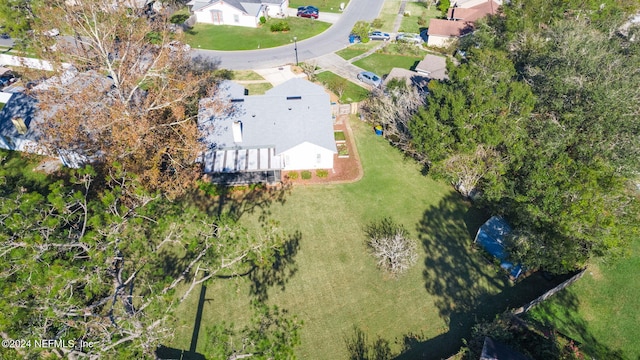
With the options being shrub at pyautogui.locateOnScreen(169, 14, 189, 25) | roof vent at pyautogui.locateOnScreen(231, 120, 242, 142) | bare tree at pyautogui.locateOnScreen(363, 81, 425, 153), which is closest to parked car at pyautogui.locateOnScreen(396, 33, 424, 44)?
bare tree at pyautogui.locateOnScreen(363, 81, 425, 153)

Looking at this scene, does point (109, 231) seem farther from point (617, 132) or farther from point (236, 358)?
point (617, 132)

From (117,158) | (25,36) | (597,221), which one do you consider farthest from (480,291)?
(25,36)

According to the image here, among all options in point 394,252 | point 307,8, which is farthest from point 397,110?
point 307,8

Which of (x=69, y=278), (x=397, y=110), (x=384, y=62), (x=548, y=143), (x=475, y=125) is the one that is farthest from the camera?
(x=384, y=62)

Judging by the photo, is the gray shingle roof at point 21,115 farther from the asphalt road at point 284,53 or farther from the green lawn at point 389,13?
the green lawn at point 389,13

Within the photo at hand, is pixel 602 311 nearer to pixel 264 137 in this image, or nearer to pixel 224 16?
pixel 264 137

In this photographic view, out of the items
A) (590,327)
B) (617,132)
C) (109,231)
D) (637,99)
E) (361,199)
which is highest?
(637,99)
